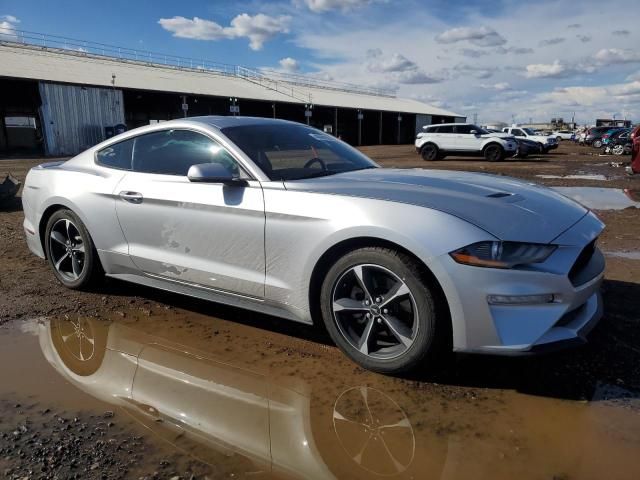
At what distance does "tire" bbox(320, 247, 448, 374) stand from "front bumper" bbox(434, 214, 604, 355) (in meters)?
0.14

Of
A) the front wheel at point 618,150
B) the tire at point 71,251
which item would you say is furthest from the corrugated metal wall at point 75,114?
the front wheel at point 618,150

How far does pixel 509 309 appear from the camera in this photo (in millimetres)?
2627

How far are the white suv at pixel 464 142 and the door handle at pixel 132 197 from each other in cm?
2076

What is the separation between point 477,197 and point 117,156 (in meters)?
2.94

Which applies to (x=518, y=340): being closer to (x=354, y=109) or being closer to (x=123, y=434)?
(x=123, y=434)

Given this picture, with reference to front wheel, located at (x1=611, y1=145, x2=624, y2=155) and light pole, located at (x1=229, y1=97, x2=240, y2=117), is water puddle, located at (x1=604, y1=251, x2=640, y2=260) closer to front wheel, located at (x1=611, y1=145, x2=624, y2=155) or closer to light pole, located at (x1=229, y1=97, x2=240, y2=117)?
front wheel, located at (x1=611, y1=145, x2=624, y2=155)

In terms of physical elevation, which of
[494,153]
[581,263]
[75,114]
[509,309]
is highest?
[75,114]

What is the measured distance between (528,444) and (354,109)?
50.1 m

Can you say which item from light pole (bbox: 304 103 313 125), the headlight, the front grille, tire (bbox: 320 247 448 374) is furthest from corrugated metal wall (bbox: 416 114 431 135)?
the headlight

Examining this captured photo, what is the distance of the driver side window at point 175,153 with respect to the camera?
3690 millimetres

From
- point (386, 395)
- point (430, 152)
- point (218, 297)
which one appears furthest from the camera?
point (430, 152)

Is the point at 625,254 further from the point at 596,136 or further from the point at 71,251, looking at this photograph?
the point at 596,136

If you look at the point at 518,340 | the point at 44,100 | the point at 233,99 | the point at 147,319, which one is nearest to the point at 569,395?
the point at 518,340

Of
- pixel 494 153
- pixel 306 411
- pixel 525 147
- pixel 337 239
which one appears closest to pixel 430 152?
pixel 494 153
